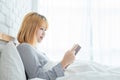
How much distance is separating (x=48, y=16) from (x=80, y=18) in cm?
38

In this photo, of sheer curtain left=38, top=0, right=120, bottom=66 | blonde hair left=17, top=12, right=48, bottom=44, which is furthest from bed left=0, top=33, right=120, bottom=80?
sheer curtain left=38, top=0, right=120, bottom=66

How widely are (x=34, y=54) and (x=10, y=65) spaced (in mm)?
300

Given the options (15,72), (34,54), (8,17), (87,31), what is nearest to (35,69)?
(34,54)

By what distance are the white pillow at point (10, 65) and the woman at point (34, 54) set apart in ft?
0.54

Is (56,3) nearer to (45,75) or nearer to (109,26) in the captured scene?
(109,26)

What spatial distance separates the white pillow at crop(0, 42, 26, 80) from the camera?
1.07 metres

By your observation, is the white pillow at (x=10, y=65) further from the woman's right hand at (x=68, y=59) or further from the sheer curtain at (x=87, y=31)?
the sheer curtain at (x=87, y=31)

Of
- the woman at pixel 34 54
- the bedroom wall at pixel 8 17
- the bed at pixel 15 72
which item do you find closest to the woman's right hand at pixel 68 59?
the woman at pixel 34 54

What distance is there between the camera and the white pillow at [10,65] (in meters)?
1.07

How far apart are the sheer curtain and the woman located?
3.47 feet

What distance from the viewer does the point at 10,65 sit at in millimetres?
1111

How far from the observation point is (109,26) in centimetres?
267

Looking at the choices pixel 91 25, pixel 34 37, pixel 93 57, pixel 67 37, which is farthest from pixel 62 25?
pixel 34 37

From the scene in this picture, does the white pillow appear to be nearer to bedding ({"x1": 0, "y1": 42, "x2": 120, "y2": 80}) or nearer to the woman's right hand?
bedding ({"x1": 0, "y1": 42, "x2": 120, "y2": 80})
